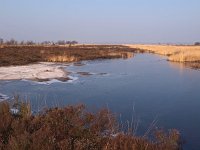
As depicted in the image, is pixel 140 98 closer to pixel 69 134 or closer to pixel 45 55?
pixel 69 134

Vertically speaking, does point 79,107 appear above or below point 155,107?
above

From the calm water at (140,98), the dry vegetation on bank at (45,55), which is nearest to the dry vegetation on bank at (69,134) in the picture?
the calm water at (140,98)

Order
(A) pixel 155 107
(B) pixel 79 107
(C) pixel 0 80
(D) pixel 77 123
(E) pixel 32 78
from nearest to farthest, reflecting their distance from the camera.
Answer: (D) pixel 77 123, (B) pixel 79 107, (A) pixel 155 107, (C) pixel 0 80, (E) pixel 32 78

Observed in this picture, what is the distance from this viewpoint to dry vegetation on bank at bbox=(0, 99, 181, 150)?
20.3 ft

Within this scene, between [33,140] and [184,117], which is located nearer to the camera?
[33,140]

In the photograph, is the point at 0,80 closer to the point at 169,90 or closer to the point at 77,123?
the point at 169,90

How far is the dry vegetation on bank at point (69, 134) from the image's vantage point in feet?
20.3

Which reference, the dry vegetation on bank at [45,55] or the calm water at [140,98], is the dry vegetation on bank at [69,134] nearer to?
the calm water at [140,98]

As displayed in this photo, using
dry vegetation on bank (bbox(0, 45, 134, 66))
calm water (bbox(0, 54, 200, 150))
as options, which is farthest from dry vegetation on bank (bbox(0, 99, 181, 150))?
dry vegetation on bank (bbox(0, 45, 134, 66))

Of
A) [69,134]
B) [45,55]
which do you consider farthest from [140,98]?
[45,55]

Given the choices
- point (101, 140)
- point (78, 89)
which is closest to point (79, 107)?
point (101, 140)

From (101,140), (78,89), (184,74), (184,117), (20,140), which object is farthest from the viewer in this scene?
(184,74)

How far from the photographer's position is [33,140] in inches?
241

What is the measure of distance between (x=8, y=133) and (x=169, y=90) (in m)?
12.1
